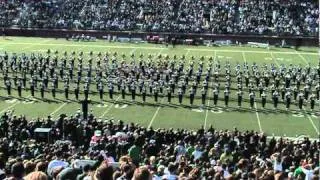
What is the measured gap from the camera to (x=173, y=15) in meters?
51.7

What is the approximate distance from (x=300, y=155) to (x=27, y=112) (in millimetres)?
12903

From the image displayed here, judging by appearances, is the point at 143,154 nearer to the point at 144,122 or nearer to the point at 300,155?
the point at 300,155

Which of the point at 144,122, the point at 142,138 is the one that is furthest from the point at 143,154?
the point at 144,122

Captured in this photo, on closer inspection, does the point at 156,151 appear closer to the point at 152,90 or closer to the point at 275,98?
the point at 275,98

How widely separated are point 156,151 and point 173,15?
121ft

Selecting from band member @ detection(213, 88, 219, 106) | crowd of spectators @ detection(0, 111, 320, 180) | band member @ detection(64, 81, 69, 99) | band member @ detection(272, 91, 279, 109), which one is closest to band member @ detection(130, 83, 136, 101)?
band member @ detection(64, 81, 69, 99)

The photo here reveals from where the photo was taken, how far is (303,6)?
5284 cm

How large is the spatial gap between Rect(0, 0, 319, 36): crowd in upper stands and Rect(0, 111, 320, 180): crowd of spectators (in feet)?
100

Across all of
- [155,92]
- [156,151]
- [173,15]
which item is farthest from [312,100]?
[173,15]

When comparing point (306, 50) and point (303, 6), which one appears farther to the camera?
point (303, 6)

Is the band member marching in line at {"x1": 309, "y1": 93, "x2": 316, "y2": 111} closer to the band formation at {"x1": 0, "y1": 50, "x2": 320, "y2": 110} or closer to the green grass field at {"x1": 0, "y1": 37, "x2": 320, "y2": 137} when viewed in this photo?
the band formation at {"x1": 0, "y1": 50, "x2": 320, "y2": 110}

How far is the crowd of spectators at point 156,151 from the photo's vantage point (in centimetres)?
987

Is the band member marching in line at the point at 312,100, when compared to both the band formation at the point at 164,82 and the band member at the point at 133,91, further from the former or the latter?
the band member at the point at 133,91

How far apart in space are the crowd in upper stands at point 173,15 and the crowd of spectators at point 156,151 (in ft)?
100
